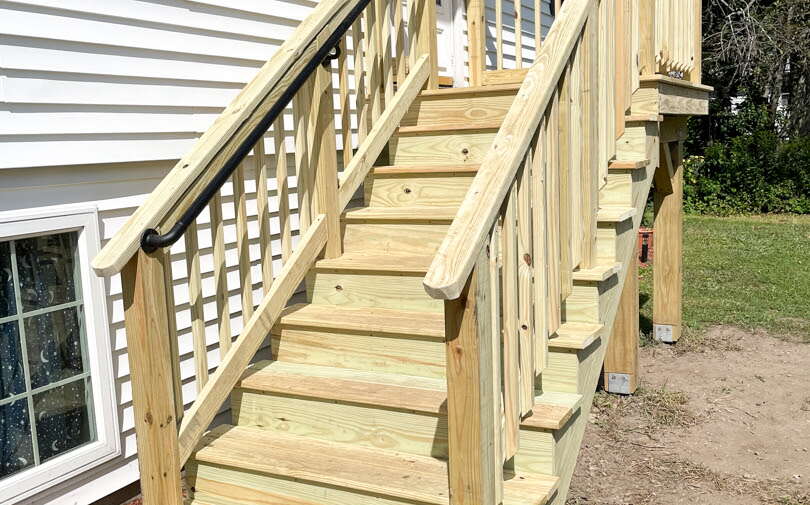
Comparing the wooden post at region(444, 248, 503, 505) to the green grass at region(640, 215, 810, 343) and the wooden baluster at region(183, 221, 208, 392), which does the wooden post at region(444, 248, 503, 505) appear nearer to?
the wooden baluster at region(183, 221, 208, 392)

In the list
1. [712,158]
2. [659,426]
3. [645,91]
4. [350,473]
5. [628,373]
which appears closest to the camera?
[350,473]

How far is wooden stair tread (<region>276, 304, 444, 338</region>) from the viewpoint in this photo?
332 cm

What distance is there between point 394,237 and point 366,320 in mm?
584

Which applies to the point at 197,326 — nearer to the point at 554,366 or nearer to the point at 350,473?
the point at 350,473

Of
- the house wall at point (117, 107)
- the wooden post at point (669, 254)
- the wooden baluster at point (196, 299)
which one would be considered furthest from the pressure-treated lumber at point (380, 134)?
the wooden post at point (669, 254)

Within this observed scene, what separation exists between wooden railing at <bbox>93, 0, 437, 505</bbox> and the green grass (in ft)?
14.7

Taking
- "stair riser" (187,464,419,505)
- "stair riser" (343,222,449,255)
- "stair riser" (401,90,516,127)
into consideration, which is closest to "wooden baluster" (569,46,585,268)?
"stair riser" (343,222,449,255)

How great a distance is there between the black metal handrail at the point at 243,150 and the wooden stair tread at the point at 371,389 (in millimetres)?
835

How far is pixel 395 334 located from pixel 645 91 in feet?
5.74

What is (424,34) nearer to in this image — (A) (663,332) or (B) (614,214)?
(B) (614,214)

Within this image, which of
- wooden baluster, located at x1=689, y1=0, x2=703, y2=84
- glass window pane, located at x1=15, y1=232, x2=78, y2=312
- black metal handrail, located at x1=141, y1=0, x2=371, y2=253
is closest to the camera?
black metal handrail, located at x1=141, y1=0, x2=371, y2=253

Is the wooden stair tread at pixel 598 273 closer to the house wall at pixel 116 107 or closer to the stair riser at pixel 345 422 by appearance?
the stair riser at pixel 345 422

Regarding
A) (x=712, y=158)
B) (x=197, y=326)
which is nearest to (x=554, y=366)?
(x=197, y=326)

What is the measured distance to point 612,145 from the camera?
3.59 metres
